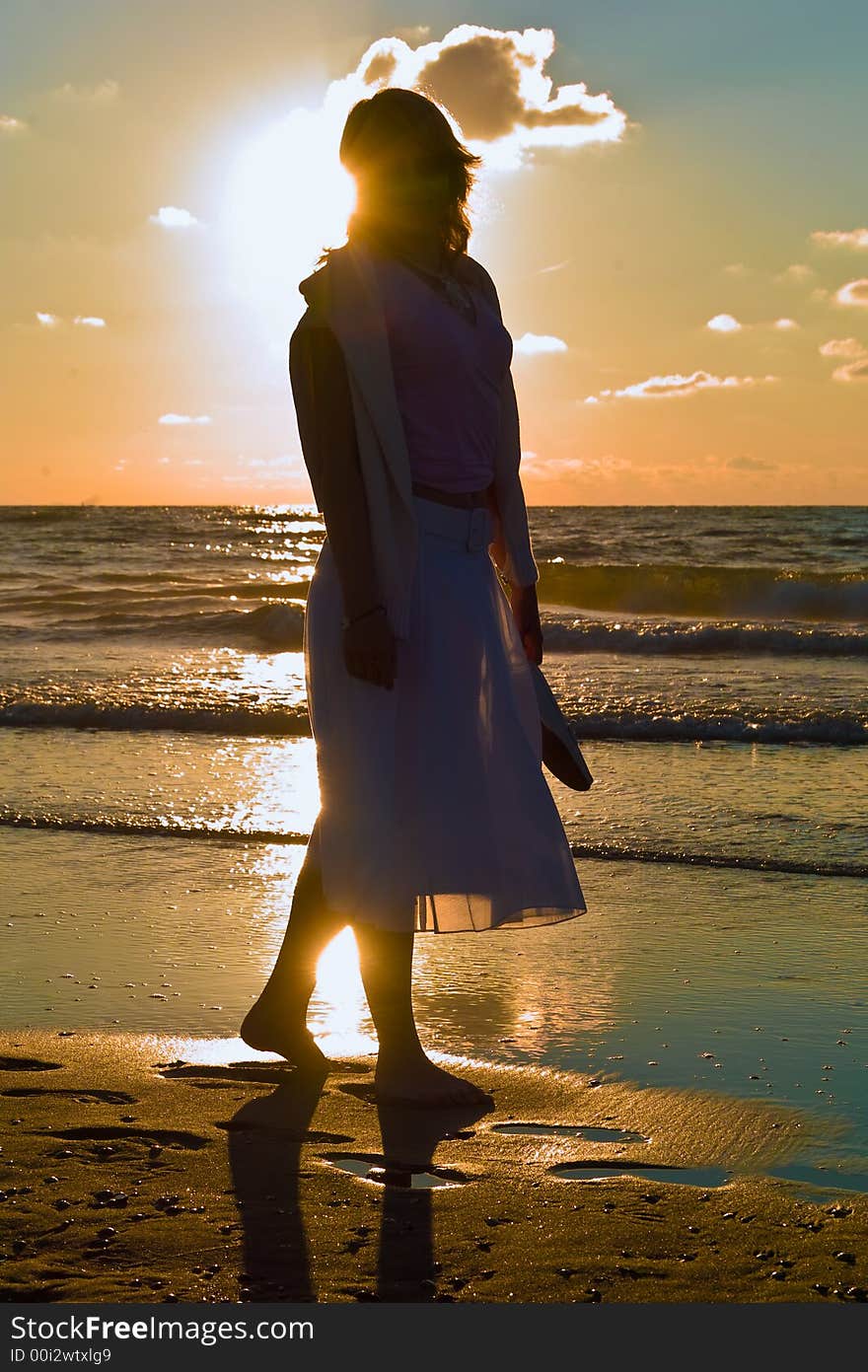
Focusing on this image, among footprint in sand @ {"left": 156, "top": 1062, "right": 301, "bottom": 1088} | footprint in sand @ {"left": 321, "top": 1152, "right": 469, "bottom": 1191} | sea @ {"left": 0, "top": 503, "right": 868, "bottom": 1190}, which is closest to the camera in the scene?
footprint in sand @ {"left": 321, "top": 1152, "right": 469, "bottom": 1191}

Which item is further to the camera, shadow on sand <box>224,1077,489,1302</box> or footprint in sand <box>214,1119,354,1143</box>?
footprint in sand <box>214,1119,354,1143</box>

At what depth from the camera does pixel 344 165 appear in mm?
2793

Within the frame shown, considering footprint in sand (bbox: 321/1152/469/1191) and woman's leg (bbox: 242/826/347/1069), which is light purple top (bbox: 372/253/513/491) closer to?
woman's leg (bbox: 242/826/347/1069)

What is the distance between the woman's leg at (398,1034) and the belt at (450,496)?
81 cm

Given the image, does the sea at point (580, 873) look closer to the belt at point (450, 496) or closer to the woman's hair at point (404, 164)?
the belt at point (450, 496)

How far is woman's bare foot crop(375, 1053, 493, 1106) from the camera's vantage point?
2.78 m

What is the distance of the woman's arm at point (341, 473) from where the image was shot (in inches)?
104

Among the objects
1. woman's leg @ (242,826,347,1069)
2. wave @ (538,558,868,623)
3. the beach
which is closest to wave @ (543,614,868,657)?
the beach

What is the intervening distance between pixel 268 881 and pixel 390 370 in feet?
7.71

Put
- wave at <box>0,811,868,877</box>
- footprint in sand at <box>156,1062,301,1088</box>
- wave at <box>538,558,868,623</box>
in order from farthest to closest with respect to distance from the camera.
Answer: wave at <box>538,558,868,623</box>, wave at <box>0,811,868,877</box>, footprint in sand at <box>156,1062,301,1088</box>

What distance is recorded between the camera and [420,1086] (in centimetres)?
279

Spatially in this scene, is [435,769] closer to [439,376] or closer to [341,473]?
[341,473]

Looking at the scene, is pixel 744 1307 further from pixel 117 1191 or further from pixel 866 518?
pixel 866 518

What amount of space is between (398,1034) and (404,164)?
1.65 meters
